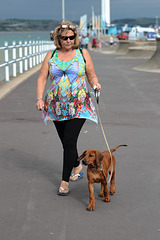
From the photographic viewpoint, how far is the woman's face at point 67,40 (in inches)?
198

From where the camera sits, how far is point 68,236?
4074 millimetres

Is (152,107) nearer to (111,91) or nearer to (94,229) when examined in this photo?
(111,91)

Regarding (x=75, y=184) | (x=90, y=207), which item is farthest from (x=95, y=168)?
(x=75, y=184)

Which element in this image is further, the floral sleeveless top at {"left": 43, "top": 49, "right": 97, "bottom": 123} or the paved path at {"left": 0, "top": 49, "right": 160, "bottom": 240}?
the floral sleeveless top at {"left": 43, "top": 49, "right": 97, "bottom": 123}

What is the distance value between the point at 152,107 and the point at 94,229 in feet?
24.1

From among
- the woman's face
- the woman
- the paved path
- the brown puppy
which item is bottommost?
the paved path

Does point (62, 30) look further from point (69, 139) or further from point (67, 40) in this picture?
point (69, 139)

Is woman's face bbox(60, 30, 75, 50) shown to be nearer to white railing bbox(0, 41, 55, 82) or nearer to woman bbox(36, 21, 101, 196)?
woman bbox(36, 21, 101, 196)

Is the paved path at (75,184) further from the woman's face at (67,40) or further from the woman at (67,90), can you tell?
the woman's face at (67,40)

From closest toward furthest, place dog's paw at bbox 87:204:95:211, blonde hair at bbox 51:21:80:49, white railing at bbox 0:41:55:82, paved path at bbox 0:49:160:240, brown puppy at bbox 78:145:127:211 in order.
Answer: paved path at bbox 0:49:160:240
brown puppy at bbox 78:145:127:211
dog's paw at bbox 87:204:95:211
blonde hair at bbox 51:21:80:49
white railing at bbox 0:41:55:82

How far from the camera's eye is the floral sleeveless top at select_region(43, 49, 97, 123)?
5.13 m

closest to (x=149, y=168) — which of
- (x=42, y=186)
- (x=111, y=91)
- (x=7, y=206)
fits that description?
(x=42, y=186)

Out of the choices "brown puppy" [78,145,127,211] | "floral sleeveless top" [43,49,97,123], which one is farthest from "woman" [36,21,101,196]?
"brown puppy" [78,145,127,211]

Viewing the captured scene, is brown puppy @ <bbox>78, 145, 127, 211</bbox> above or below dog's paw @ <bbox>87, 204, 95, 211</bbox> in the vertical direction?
above
